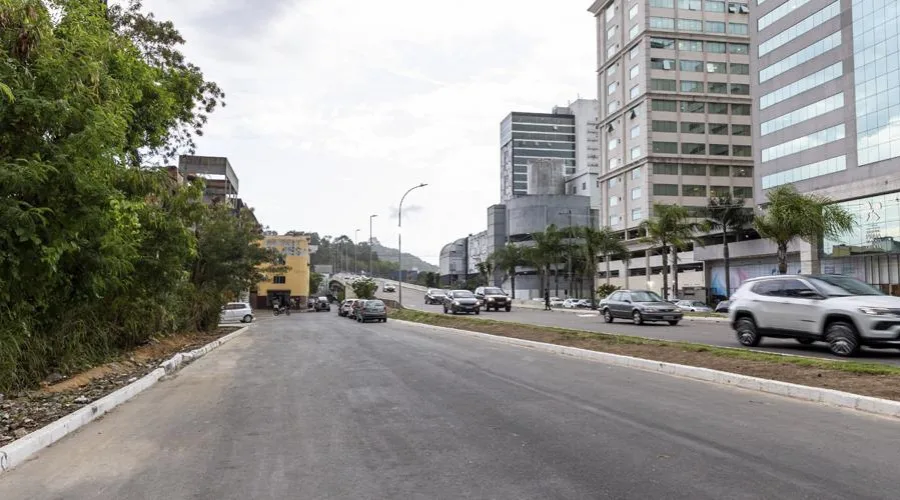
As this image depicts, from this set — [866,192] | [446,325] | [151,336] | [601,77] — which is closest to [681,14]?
[601,77]

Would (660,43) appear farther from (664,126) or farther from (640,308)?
(640,308)

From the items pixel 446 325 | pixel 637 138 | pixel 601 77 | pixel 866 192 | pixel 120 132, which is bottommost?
pixel 446 325

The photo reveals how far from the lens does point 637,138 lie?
83.5 metres

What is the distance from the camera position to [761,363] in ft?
34.7

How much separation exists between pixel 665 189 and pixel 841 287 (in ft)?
237

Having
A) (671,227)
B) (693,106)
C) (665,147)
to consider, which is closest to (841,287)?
(671,227)

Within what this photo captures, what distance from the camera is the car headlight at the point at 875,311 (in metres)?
11.3

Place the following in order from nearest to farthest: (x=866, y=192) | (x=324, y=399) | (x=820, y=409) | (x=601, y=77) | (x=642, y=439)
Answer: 1. (x=642, y=439)
2. (x=820, y=409)
3. (x=324, y=399)
4. (x=866, y=192)
5. (x=601, y=77)

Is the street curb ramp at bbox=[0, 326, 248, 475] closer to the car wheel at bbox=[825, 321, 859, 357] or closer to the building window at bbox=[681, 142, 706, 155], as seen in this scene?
the car wheel at bbox=[825, 321, 859, 357]

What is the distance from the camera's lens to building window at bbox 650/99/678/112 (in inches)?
3226

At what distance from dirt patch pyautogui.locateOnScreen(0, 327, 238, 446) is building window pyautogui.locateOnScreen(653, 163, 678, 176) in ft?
248

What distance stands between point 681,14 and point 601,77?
578 inches

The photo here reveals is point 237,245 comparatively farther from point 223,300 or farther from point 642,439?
point 642,439

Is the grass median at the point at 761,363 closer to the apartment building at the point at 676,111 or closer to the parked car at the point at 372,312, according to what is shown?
the parked car at the point at 372,312
